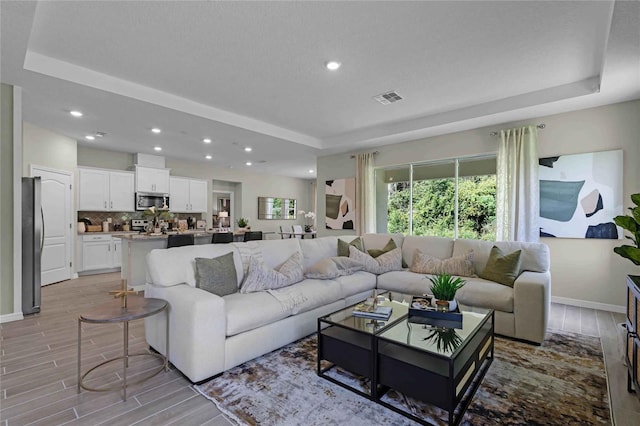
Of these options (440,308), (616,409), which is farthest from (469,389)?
(616,409)

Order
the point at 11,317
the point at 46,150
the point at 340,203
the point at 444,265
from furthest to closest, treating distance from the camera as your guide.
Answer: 1. the point at 340,203
2. the point at 46,150
3. the point at 444,265
4. the point at 11,317

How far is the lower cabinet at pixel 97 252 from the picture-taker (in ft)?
19.9

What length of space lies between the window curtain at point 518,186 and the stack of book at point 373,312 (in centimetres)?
304

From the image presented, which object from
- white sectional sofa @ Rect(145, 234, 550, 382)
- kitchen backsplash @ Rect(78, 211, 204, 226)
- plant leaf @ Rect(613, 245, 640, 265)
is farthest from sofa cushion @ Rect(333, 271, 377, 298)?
kitchen backsplash @ Rect(78, 211, 204, 226)

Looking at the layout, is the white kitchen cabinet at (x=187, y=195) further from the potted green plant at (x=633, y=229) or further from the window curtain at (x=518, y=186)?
the potted green plant at (x=633, y=229)

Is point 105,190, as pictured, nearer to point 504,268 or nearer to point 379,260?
point 379,260

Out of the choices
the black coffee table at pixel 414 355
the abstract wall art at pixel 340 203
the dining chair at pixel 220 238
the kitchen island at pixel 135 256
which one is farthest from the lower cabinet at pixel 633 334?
the kitchen island at pixel 135 256

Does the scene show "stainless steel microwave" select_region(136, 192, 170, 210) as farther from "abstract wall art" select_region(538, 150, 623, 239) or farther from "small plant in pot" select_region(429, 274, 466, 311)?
"abstract wall art" select_region(538, 150, 623, 239)

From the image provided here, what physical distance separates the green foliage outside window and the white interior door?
252 inches

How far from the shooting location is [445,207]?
17.9ft

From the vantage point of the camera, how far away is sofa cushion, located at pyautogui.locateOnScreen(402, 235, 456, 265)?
4.10m

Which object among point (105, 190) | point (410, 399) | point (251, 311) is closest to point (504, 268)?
point (410, 399)

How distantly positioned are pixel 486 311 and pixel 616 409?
912 millimetres

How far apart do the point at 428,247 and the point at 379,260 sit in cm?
74
